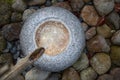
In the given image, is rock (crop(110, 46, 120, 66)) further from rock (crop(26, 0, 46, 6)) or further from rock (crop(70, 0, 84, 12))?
rock (crop(26, 0, 46, 6))

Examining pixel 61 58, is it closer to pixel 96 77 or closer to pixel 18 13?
pixel 96 77

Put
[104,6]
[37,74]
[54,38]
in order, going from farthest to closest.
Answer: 1. [104,6]
2. [37,74]
3. [54,38]

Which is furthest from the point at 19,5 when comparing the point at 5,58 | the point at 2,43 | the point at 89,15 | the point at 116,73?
the point at 116,73

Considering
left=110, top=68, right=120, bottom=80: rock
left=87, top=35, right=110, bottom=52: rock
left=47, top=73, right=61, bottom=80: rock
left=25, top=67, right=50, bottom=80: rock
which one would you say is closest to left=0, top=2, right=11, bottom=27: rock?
left=25, top=67, right=50, bottom=80: rock

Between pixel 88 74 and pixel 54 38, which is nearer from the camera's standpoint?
pixel 54 38

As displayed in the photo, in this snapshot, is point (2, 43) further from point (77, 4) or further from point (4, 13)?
point (77, 4)

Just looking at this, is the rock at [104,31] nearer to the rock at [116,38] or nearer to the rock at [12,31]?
the rock at [116,38]

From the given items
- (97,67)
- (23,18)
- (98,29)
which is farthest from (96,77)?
(23,18)
